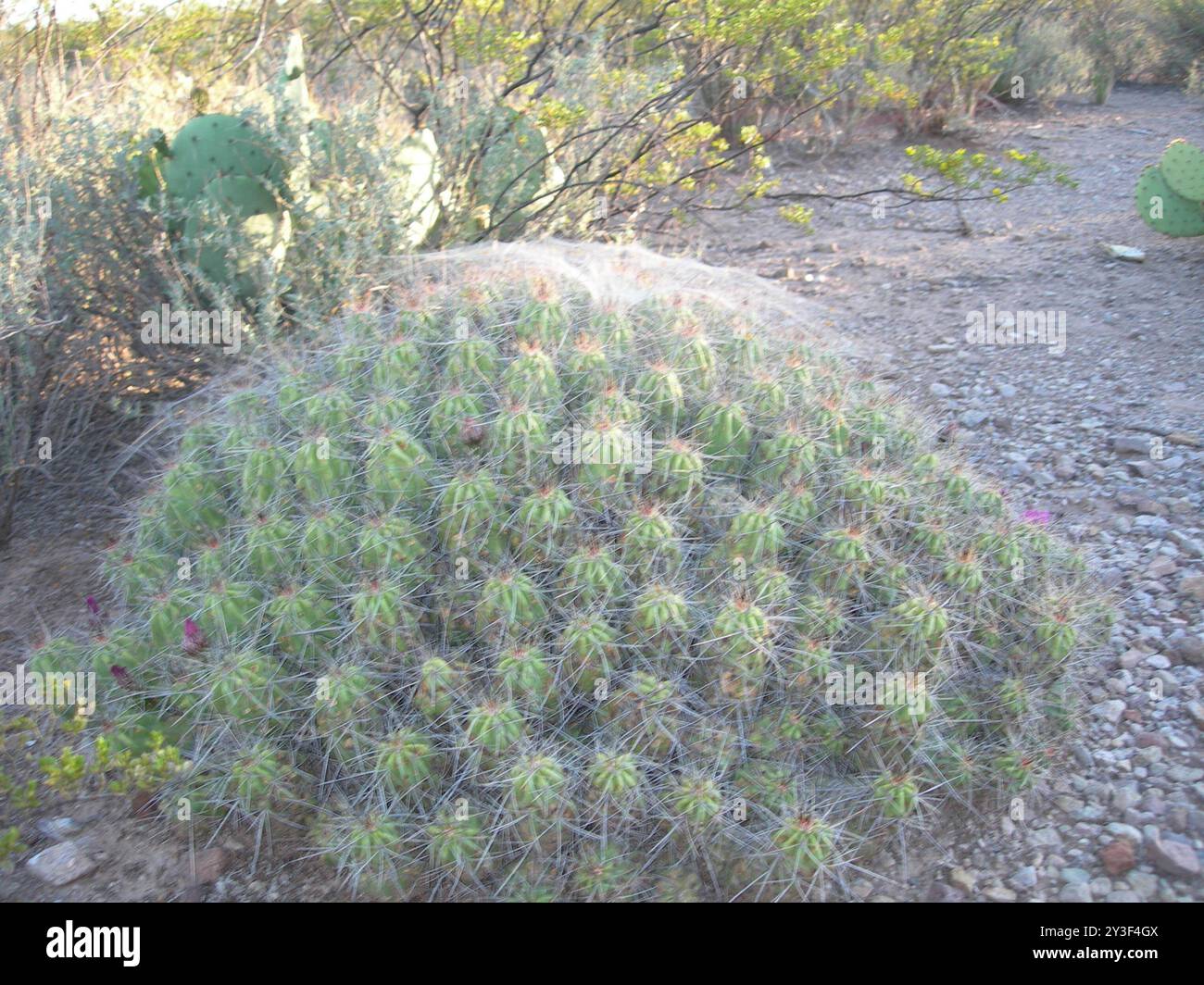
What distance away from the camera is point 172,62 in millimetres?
7262

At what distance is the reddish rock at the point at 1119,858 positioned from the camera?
278 centimetres

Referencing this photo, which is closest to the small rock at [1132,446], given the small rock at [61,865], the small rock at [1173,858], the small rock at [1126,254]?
the small rock at [1173,858]

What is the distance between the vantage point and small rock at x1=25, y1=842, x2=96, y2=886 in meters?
2.90

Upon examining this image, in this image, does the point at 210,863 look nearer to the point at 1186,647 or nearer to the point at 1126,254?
the point at 1186,647

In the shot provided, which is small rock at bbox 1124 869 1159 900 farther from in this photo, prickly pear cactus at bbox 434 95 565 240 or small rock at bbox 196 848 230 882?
prickly pear cactus at bbox 434 95 565 240

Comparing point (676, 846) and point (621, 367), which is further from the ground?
point (621, 367)

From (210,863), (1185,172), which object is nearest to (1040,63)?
(1185,172)

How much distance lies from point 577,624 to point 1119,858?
1.60m

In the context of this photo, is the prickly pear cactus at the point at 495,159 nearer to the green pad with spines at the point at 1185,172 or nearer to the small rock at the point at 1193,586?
the small rock at the point at 1193,586

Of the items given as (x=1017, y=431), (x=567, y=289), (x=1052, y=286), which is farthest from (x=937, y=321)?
(x=567, y=289)

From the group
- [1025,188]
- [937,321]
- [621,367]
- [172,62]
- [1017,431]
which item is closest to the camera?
[621,367]

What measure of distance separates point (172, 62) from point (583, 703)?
21.1ft

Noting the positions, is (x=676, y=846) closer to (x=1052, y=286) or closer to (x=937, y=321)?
(x=937, y=321)
